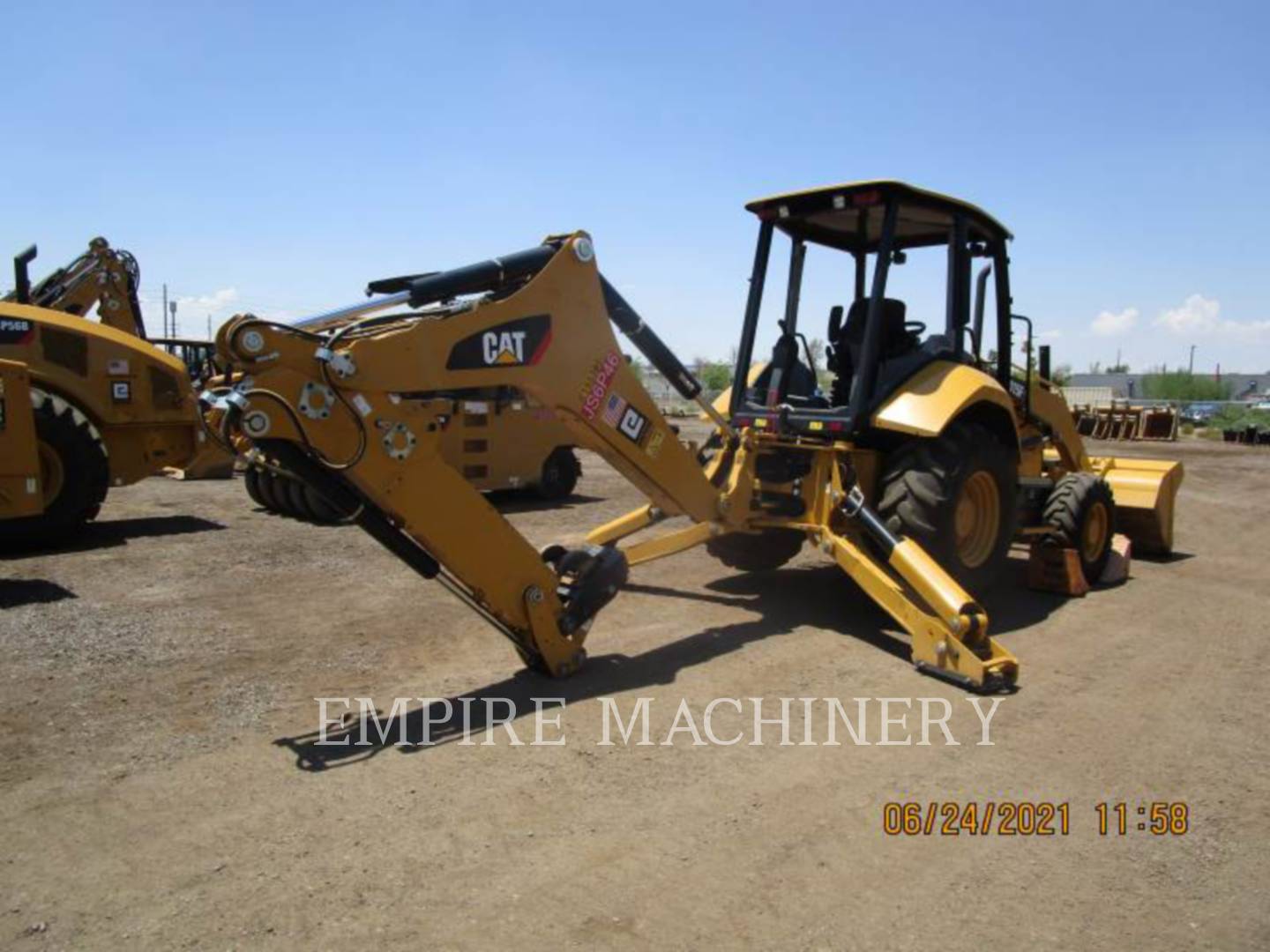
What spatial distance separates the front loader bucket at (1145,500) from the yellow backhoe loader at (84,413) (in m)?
8.32

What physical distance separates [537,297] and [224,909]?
300 centimetres

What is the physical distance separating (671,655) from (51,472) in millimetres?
6253

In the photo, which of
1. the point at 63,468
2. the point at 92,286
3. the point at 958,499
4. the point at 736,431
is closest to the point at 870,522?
the point at 958,499

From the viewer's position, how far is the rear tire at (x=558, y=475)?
1291 centimetres

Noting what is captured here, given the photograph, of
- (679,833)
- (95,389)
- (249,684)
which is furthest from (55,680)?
(95,389)

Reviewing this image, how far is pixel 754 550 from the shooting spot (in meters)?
7.74

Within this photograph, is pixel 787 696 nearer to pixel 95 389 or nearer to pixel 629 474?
pixel 629 474

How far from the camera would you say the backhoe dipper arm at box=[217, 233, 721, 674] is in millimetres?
4117

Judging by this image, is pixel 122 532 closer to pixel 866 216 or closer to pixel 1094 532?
pixel 866 216

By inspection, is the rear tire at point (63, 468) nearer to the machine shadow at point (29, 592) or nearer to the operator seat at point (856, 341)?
the machine shadow at point (29, 592)

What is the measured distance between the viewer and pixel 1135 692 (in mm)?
5113

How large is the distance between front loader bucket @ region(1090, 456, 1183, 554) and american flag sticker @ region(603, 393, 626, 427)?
587 cm
